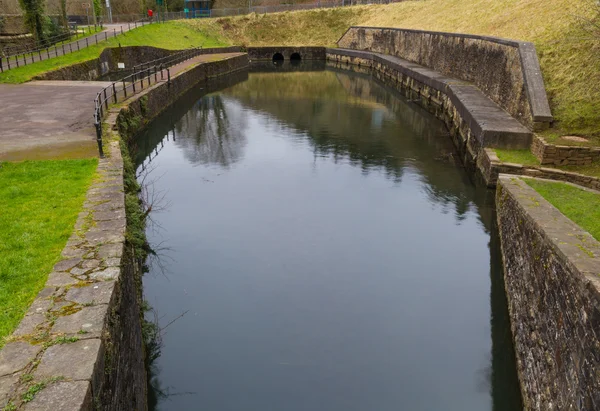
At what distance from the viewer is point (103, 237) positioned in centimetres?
670

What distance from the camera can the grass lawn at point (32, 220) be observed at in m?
5.38

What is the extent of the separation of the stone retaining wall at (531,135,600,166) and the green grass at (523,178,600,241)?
7.20ft

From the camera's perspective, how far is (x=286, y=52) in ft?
177

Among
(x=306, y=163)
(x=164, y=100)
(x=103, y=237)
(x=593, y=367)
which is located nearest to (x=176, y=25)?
(x=164, y=100)

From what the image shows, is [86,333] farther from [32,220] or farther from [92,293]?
[32,220]

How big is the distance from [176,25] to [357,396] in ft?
164

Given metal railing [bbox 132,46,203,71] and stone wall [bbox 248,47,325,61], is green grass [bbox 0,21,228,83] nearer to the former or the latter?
metal railing [bbox 132,46,203,71]

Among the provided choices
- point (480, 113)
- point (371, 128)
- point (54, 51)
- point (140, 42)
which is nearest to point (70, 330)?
point (480, 113)

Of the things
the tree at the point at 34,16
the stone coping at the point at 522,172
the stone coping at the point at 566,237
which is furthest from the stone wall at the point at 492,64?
the tree at the point at 34,16

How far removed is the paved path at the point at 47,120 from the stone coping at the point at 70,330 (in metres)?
5.40

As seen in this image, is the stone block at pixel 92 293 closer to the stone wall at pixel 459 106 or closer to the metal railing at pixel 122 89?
the metal railing at pixel 122 89

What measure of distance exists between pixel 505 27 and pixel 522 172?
14099 millimetres

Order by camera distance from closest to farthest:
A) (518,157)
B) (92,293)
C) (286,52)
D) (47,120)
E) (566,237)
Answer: (92,293) < (566,237) < (518,157) < (47,120) < (286,52)

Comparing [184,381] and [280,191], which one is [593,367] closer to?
[184,381]
